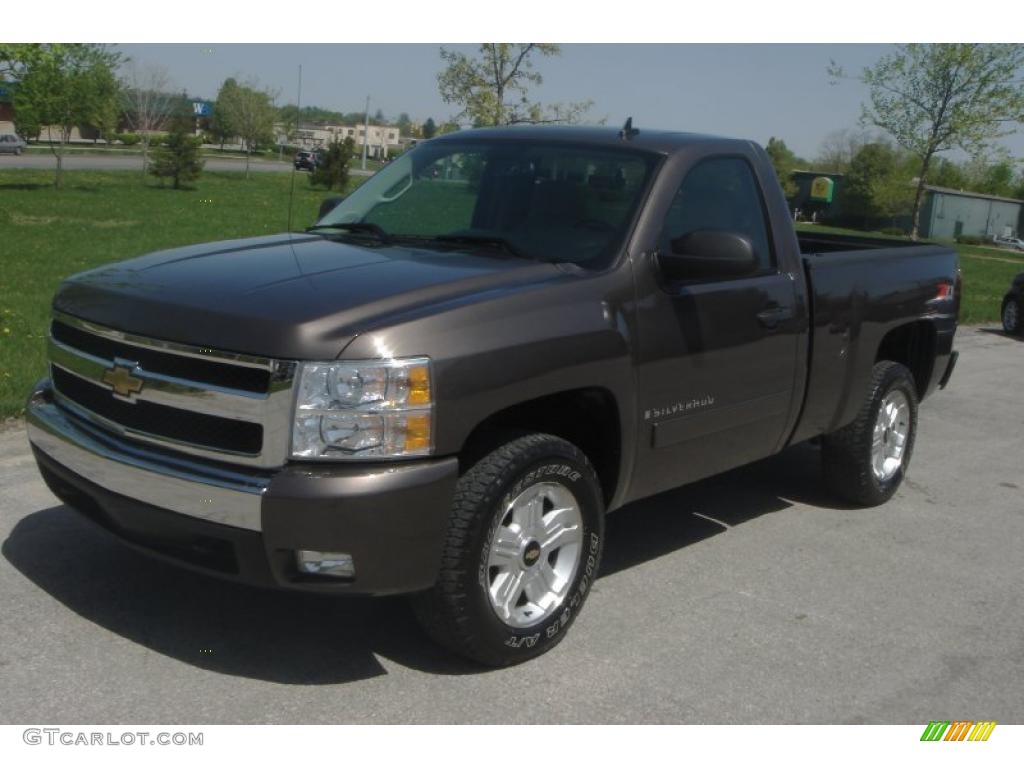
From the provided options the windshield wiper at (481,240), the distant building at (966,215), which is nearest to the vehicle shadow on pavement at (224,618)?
the windshield wiper at (481,240)

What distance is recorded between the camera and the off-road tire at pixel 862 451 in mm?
6074

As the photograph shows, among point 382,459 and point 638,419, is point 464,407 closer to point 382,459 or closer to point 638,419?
point 382,459

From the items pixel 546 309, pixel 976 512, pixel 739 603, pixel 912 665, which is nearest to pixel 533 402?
pixel 546 309

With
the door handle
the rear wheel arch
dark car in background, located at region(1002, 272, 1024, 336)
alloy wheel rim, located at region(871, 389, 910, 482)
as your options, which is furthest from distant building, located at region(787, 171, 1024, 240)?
the door handle

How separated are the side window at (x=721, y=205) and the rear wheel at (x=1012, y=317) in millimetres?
11300

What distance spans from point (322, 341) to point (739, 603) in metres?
2.28

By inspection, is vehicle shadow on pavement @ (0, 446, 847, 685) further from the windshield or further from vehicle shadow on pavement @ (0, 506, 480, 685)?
the windshield

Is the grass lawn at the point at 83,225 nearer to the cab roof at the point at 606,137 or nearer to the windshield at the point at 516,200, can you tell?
the windshield at the point at 516,200

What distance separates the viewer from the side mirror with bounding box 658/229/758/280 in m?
4.34

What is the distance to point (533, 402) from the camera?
4055mm

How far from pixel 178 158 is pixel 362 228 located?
3059 cm

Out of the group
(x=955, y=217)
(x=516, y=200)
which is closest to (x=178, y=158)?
(x=516, y=200)

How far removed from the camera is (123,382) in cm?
380

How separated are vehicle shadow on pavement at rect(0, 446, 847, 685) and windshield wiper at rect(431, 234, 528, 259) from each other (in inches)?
57.6
